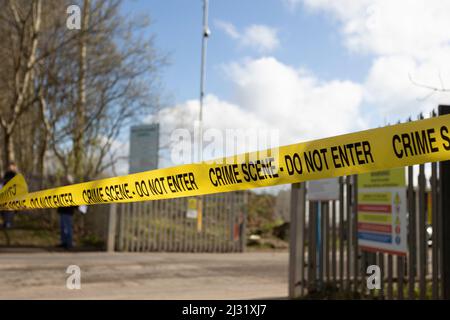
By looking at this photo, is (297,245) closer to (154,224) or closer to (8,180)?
(154,224)

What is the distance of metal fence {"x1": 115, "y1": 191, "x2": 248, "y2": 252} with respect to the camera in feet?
48.2

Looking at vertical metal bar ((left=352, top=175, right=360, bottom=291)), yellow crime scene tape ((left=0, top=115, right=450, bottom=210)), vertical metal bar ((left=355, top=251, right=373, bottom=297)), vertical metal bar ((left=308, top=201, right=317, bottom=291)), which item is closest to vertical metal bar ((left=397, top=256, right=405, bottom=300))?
vertical metal bar ((left=355, top=251, right=373, bottom=297))

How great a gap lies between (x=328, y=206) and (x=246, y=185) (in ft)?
13.1

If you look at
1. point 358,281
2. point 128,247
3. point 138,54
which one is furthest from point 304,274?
A: point 138,54

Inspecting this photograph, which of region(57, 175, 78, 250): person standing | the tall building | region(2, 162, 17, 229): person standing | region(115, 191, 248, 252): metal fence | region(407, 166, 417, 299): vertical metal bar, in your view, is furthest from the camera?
region(115, 191, 248, 252): metal fence

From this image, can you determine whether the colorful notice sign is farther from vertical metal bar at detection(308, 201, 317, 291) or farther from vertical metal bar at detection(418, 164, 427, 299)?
vertical metal bar at detection(308, 201, 317, 291)

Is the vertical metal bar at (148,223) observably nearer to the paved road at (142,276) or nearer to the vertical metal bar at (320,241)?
the paved road at (142,276)

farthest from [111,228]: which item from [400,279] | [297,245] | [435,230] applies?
[435,230]

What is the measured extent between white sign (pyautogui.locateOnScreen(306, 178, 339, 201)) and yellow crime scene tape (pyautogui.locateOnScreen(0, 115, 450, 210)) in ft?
11.4

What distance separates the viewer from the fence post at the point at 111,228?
14.2m

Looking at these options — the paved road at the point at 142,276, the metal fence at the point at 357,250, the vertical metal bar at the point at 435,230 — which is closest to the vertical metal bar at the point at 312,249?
the metal fence at the point at 357,250

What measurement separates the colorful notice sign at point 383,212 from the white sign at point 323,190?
0.35m

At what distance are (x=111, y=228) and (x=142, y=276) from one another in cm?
486

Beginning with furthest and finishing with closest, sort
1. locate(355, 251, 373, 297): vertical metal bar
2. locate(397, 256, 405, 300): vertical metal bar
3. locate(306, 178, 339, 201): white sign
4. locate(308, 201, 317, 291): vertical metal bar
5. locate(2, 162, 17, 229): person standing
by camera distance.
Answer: locate(2, 162, 17, 229): person standing, locate(308, 201, 317, 291): vertical metal bar, locate(306, 178, 339, 201): white sign, locate(355, 251, 373, 297): vertical metal bar, locate(397, 256, 405, 300): vertical metal bar
